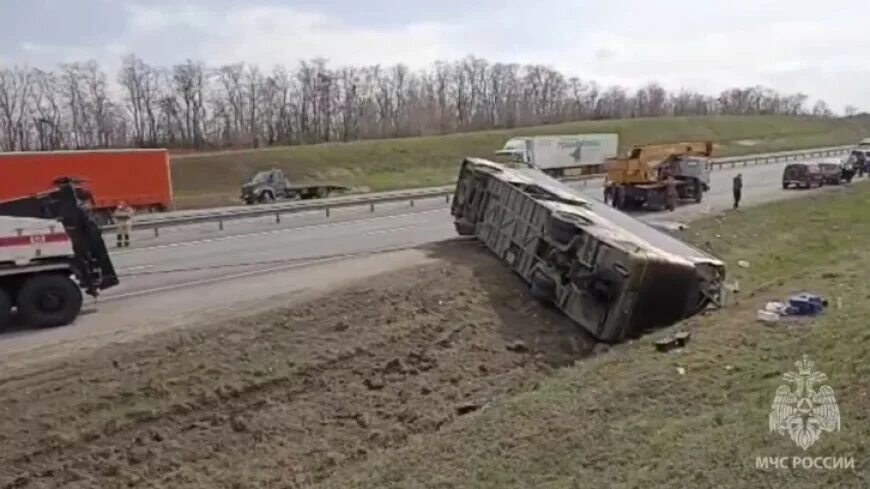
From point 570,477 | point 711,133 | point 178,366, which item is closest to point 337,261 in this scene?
point 178,366

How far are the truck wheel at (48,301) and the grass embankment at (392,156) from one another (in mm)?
31686

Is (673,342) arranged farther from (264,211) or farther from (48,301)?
(264,211)

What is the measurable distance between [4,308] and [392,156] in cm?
5801

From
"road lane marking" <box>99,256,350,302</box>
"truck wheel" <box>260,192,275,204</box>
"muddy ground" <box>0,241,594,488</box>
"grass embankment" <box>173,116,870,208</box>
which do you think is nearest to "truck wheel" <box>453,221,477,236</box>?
"road lane marking" <box>99,256,350,302</box>

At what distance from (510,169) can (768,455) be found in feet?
43.6

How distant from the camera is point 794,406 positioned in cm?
664

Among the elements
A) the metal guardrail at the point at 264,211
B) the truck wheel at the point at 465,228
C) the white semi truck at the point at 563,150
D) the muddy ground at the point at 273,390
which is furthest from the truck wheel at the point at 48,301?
the white semi truck at the point at 563,150

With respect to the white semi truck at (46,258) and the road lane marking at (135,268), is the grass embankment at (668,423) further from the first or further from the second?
the road lane marking at (135,268)

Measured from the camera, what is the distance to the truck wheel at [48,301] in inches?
467

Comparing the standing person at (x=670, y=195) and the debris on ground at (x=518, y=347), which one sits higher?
the standing person at (x=670, y=195)

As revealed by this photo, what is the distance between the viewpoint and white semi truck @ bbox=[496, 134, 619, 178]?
50.3 metres

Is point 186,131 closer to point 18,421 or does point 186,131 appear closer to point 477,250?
point 477,250

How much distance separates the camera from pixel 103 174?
32.5 meters

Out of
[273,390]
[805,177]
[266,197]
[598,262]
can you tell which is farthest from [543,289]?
[266,197]
